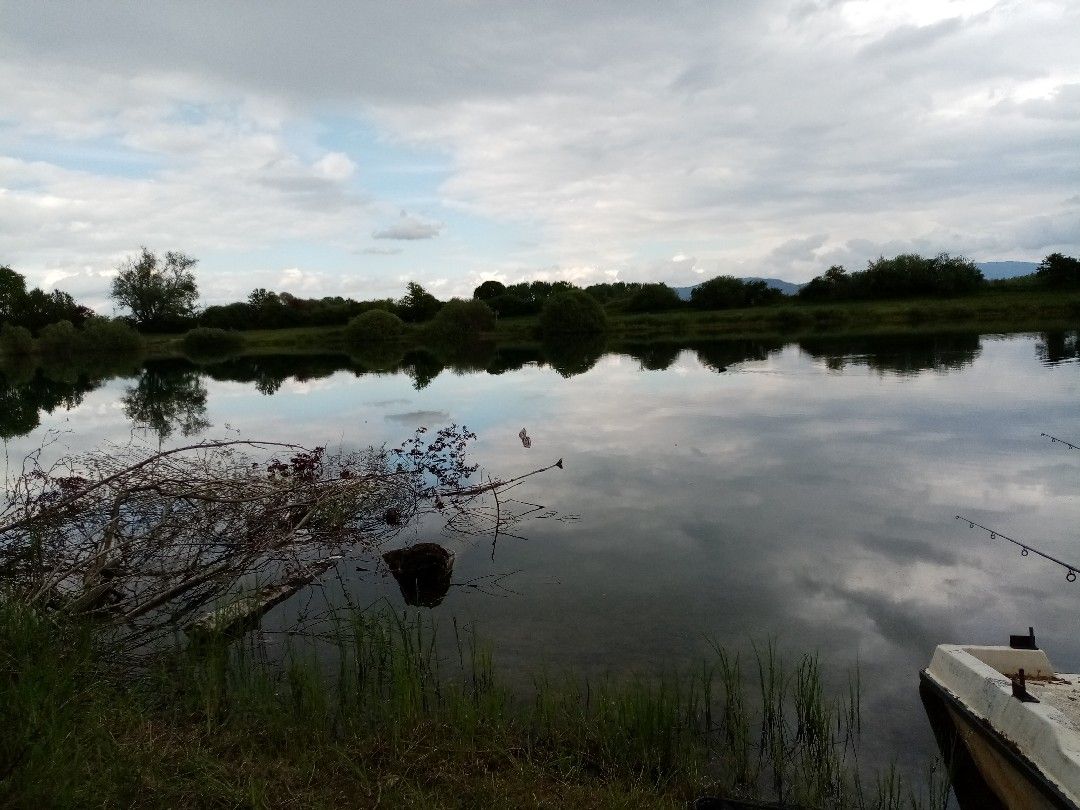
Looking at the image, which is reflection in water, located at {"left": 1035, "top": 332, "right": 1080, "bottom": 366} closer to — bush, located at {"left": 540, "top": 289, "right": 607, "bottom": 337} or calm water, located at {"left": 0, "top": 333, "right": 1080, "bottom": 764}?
calm water, located at {"left": 0, "top": 333, "right": 1080, "bottom": 764}

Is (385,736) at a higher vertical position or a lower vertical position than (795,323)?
lower

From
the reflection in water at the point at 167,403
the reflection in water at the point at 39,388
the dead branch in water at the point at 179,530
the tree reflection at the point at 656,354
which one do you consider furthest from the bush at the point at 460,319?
the dead branch in water at the point at 179,530

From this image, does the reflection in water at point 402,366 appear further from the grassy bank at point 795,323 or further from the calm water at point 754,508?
→ the grassy bank at point 795,323

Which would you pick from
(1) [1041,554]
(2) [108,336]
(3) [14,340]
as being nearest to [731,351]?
(1) [1041,554]

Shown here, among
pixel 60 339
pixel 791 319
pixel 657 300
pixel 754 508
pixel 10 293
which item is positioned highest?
pixel 10 293

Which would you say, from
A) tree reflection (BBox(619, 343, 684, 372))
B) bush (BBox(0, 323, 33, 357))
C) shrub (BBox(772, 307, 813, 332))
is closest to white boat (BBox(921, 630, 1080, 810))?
tree reflection (BBox(619, 343, 684, 372))

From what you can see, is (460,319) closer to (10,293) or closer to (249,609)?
(10,293)

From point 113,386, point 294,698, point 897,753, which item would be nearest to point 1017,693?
point 897,753

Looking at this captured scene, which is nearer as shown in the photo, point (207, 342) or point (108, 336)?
point (108, 336)

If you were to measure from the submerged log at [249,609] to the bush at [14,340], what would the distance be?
3189 inches

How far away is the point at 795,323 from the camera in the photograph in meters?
75.3

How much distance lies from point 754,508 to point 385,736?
29.4ft

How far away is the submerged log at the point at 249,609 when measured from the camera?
693cm

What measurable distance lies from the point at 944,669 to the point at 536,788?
3812mm
